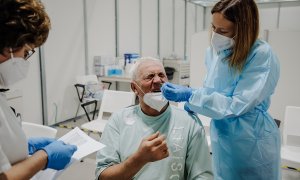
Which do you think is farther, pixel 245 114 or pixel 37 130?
pixel 37 130

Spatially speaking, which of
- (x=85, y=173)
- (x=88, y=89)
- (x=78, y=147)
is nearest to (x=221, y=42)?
(x=78, y=147)

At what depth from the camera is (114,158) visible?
4.64ft

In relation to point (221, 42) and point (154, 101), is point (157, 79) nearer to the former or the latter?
point (154, 101)

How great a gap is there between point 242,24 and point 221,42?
161mm

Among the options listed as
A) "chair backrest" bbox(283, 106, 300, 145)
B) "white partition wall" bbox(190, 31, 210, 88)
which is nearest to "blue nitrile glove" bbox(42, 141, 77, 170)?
"chair backrest" bbox(283, 106, 300, 145)

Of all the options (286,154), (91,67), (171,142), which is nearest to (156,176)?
(171,142)

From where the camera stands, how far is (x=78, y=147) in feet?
4.38

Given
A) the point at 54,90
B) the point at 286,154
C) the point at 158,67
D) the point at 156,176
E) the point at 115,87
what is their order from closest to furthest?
the point at 156,176, the point at 158,67, the point at 286,154, the point at 54,90, the point at 115,87

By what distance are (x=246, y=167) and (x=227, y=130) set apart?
0.22 metres

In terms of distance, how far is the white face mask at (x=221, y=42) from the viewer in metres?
1.54

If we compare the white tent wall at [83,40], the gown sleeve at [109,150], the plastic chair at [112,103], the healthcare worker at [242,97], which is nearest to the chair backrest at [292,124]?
the healthcare worker at [242,97]

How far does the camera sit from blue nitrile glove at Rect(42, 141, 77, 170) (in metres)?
1.12

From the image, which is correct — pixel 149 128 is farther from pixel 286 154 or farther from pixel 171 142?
pixel 286 154

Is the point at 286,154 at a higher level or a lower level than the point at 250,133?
lower
